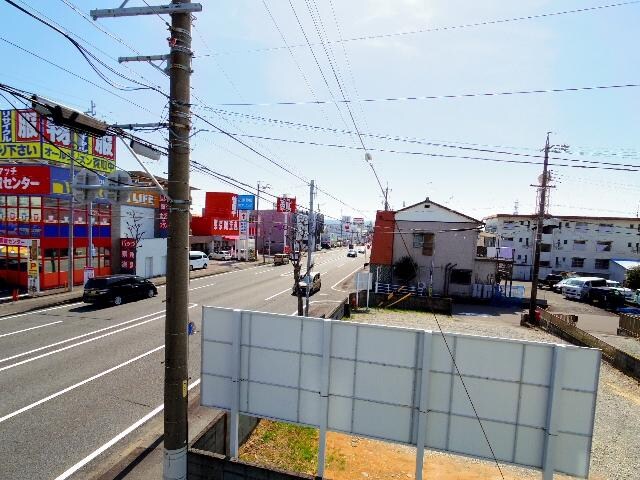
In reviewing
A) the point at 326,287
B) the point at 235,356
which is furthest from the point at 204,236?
the point at 235,356

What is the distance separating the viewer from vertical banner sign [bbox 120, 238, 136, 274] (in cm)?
3114

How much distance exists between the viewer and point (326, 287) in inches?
1383

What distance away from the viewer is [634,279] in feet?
116

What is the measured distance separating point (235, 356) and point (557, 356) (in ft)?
16.9

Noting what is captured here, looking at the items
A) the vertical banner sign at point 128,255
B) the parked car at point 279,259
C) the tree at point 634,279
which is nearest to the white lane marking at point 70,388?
the vertical banner sign at point 128,255

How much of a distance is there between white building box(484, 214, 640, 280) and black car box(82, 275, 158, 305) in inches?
1647

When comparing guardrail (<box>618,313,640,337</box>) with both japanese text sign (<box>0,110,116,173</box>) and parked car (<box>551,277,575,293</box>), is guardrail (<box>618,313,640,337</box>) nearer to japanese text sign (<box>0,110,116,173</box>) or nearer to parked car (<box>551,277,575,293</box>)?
parked car (<box>551,277,575,293</box>)

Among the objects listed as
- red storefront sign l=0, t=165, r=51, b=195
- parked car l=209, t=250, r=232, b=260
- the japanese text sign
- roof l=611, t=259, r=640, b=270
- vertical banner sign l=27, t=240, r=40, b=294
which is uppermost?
the japanese text sign

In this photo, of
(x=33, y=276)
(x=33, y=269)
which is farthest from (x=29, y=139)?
(x=33, y=276)

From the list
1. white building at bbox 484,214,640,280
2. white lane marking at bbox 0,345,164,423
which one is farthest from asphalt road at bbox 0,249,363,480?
white building at bbox 484,214,640,280

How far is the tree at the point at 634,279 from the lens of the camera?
35.2 m

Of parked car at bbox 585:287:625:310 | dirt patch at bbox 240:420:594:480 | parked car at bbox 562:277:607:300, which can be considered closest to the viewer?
dirt patch at bbox 240:420:594:480

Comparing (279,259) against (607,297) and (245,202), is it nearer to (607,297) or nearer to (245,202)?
(245,202)

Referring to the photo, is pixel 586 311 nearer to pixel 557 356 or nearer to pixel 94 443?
pixel 557 356
